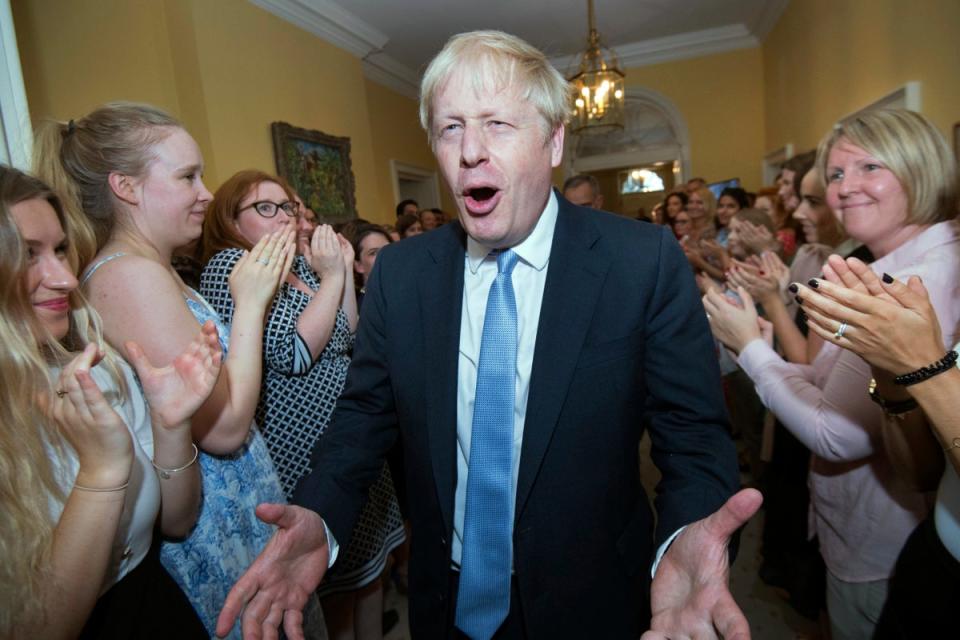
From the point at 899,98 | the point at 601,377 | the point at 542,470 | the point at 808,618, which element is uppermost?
the point at 899,98

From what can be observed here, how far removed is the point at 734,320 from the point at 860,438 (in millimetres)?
532

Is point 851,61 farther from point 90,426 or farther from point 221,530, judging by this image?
point 90,426

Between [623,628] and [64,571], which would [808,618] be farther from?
[64,571]

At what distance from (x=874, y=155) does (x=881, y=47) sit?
352cm

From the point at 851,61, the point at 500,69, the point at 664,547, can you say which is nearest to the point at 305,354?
the point at 500,69

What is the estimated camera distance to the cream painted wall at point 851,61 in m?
3.30

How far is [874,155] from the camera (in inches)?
59.9

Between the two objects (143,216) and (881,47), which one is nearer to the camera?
(143,216)

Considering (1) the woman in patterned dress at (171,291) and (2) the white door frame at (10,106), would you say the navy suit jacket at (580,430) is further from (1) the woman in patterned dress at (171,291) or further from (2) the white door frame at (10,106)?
(2) the white door frame at (10,106)

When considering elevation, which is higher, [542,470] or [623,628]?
[542,470]

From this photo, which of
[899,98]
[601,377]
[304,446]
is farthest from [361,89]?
[601,377]

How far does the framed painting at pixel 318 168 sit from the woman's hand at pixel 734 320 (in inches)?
160

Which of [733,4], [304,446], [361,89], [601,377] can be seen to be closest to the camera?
[601,377]

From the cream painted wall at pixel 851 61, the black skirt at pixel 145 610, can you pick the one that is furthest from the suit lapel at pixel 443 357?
the cream painted wall at pixel 851 61
